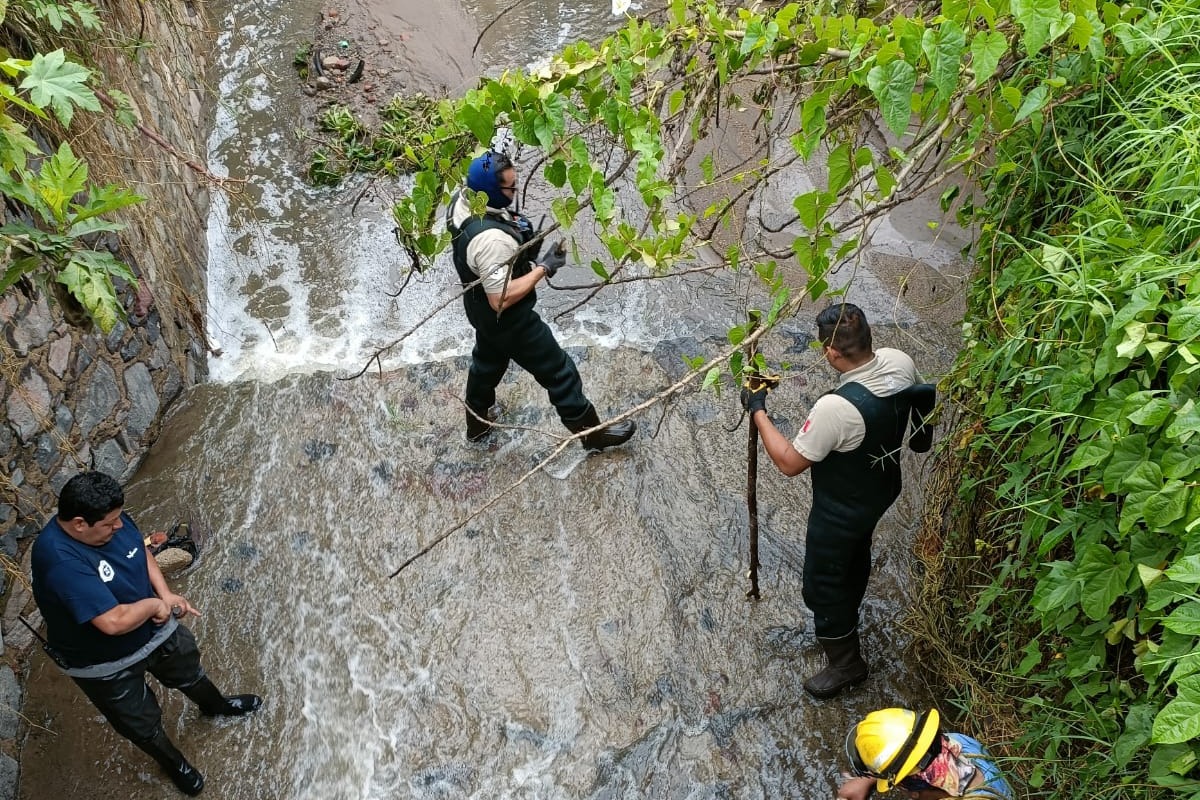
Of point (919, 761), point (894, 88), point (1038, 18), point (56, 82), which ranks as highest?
point (56, 82)

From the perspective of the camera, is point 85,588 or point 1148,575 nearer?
point 1148,575

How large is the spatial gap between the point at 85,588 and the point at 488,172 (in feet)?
7.68

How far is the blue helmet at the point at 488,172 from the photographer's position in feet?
12.7

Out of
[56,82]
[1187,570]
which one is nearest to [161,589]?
[56,82]

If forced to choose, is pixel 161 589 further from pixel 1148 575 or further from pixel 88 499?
pixel 1148 575

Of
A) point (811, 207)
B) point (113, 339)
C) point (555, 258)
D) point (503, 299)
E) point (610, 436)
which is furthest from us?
point (610, 436)

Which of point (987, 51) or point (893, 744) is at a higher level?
point (987, 51)

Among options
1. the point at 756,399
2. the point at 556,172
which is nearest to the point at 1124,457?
the point at 756,399

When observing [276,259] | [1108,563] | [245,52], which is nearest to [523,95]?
[1108,563]

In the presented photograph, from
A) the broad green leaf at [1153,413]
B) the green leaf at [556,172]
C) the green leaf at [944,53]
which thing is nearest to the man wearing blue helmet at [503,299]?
the green leaf at [556,172]

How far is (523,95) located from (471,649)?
99.4 inches

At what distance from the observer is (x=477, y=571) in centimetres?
430

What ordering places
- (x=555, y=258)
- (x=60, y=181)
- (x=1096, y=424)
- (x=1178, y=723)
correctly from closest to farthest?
(x=1178, y=723)
(x=1096, y=424)
(x=60, y=181)
(x=555, y=258)

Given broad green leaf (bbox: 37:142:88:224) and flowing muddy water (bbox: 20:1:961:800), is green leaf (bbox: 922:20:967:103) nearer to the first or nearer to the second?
flowing muddy water (bbox: 20:1:961:800)
